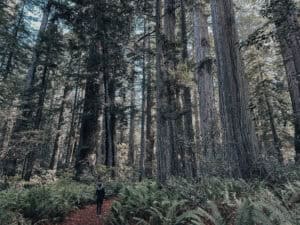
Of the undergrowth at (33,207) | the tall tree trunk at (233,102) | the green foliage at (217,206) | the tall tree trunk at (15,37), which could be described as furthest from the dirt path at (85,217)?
the tall tree trunk at (15,37)

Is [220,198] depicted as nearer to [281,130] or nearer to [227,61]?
[227,61]

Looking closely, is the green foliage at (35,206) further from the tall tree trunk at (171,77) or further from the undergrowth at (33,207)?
the tall tree trunk at (171,77)

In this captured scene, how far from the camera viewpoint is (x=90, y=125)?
1655 centimetres

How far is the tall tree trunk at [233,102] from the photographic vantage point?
22.4 feet

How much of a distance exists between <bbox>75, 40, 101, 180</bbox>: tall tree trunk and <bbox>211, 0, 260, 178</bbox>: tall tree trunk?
9164 mm

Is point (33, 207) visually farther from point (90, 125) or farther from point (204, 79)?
point (90, 125)

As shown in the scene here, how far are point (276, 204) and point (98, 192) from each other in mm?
6747

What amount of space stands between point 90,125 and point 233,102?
35.7 feet

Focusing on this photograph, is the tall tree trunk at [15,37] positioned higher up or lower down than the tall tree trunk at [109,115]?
higher up

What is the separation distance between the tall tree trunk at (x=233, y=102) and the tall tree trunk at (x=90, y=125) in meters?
9.16

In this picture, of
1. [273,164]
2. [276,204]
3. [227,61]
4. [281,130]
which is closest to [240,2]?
[281,130]

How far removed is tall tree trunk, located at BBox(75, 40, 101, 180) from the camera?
15773 millimetres

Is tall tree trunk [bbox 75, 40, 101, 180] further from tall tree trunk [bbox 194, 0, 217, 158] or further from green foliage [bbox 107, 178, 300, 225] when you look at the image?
green foliage [bbox 107, 178, 300, 225]

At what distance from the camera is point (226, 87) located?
7254 mm
